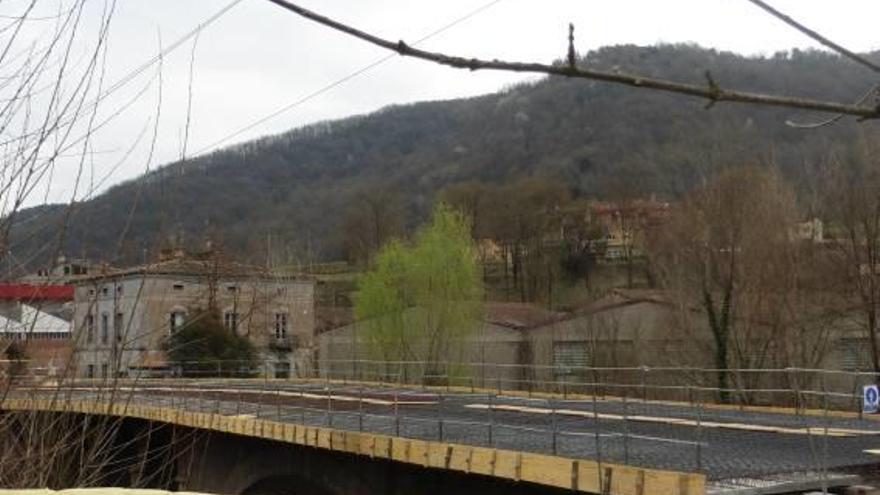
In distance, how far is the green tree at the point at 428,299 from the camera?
165ft

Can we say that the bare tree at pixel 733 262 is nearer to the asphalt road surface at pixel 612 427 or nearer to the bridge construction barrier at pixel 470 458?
the asphalt road surface at pixel 612 427

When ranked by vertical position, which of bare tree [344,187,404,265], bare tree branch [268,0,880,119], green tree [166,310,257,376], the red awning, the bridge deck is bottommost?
the bridge deck

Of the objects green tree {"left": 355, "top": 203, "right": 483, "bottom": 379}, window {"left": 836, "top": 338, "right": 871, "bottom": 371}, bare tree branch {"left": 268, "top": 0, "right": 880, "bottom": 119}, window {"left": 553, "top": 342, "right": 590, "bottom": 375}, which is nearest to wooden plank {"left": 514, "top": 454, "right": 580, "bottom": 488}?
bare tree branch {"left": 268, "top": 0, "right": 880, "bottom": 119}

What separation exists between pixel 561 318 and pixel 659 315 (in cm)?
788

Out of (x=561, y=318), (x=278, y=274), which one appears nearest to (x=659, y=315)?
(x=561, y=318)

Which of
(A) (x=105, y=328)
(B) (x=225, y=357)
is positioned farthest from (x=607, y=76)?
(B) (x=225, y=357)

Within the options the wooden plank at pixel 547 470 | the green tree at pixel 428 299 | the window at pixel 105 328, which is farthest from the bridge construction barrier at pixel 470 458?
the green tree at pixel 428 299

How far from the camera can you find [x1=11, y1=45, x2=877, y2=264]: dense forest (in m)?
40.6

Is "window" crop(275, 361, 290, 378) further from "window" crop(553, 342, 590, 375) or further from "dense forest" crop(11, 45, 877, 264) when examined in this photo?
"window" crop(553, 342, 590, 375)

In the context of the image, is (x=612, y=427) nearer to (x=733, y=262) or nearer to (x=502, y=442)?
(x=502, y=442)

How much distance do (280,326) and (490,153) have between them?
119ft

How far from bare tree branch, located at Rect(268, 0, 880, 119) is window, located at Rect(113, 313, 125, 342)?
3409mm

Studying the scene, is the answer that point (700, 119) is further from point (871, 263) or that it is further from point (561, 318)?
point (871, 263)

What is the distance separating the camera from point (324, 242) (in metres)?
84.1
